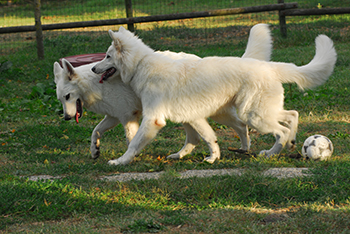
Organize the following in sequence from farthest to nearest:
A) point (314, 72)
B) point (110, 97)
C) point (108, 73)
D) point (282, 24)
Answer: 1. point (282, 24)
2. point (110, 97)
3. point (108, 73)
4. point (314, 72)

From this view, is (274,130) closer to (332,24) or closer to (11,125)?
(11,125)

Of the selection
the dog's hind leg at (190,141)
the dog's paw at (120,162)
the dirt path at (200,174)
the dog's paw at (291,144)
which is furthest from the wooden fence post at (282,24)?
the dog's paw at (120,162)

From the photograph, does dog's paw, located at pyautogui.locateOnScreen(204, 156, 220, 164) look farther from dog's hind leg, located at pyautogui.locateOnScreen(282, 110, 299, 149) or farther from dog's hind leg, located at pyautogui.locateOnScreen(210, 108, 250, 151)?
dog's hind leg, located at pyautogui.locateOnScreen(282, 110, 299, 149)

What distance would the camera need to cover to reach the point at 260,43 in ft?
19.1

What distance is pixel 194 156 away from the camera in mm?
5723

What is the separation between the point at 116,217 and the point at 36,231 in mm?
734

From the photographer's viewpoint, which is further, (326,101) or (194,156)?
(326,101)

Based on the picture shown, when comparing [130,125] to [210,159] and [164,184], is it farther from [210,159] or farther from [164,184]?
[164,184]

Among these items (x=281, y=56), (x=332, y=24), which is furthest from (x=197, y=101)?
(x=332, y=24)

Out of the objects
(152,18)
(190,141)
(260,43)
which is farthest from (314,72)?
(152,18)

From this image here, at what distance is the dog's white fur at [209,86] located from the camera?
5.11m

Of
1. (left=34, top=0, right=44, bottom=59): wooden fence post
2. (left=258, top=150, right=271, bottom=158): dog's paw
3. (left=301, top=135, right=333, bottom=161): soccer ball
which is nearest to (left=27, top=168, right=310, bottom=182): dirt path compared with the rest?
(left=301, top=135, right=333, bottom=161): soccer ball

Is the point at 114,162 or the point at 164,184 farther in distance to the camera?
the point at 114,162

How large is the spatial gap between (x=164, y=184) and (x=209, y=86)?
1.49 m
